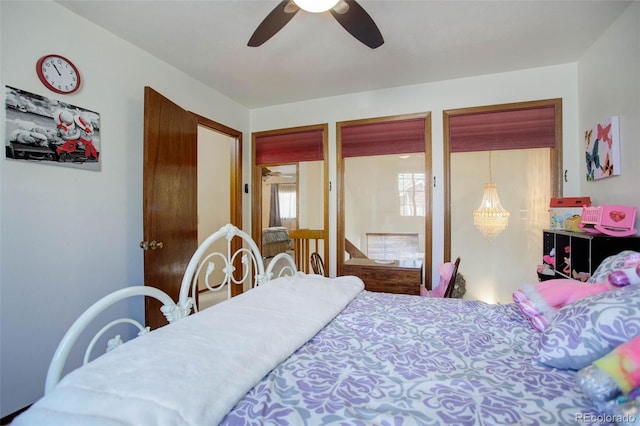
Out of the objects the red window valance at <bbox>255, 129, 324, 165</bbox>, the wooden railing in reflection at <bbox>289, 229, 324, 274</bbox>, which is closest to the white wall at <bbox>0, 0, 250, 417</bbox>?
the red window valance at <bbox>255, 129, 324, 165</bbox>

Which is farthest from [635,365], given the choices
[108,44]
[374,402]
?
[108,44]

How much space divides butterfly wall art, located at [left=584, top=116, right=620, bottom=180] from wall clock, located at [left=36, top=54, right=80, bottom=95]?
350 centimetres

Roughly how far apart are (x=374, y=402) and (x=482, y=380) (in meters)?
0.32

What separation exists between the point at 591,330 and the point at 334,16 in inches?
65.6

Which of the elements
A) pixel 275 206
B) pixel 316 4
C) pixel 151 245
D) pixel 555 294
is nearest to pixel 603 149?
pixel 555 294

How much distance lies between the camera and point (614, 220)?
67.2 inches

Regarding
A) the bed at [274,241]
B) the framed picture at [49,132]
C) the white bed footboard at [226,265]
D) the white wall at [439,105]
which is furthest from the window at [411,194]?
the bed at [274,241]

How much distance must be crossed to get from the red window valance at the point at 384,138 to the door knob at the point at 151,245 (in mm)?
2007

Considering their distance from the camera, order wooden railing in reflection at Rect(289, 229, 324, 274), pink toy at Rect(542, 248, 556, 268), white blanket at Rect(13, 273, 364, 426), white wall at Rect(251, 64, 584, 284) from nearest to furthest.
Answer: white blanket at Rect(13, 273, 364, 426) < pink toy at Rect(542, 248, 556, 268) < white wall at Rect(251, 64, 584, 284) < wooden railing in reflection at Rect(289, 229, 324, 274)

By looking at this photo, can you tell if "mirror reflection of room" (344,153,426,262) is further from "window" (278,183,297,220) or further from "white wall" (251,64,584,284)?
"window" (278,183,297,220)

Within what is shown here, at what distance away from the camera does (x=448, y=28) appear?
6.64 ft

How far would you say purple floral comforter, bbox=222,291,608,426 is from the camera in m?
0.68

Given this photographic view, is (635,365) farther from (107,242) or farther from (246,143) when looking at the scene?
(246,143)

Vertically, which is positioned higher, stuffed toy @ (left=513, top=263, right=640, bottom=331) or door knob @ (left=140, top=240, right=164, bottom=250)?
door knob @ (left=140, top=240, right=164, bottom=250)
